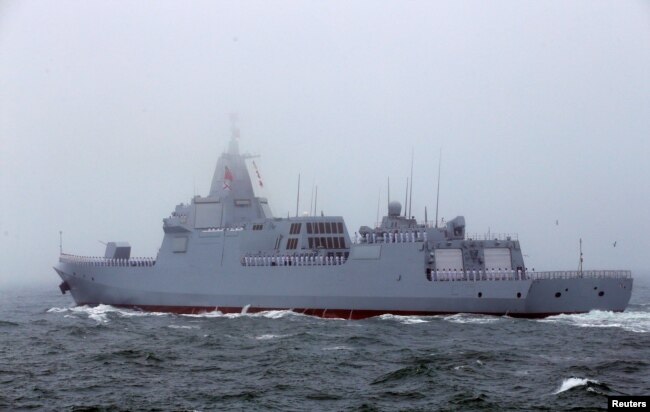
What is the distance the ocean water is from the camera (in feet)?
50.7

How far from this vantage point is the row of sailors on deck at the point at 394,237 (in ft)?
104

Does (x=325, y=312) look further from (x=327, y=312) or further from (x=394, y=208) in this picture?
(x=394, y=208)

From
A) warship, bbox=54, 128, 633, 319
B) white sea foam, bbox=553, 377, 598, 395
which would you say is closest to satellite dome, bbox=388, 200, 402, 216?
warship, bbox=54, 128, 633, 319

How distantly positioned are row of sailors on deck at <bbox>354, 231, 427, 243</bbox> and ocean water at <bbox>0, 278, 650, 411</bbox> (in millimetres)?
3889

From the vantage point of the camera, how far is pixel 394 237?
32312 millimetres

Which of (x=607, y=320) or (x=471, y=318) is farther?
(x=471, y=318)

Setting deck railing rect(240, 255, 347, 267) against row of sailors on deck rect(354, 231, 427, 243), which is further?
deck railing rect(240, 255, 347, 267)

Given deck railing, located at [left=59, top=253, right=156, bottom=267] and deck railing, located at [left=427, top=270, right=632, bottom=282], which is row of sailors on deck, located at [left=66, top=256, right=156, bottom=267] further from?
deck railing, located at [left=427, top=270, right=632, bottom=282]

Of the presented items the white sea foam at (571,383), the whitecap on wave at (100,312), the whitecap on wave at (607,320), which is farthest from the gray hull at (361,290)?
the white sea foam at (571,383)

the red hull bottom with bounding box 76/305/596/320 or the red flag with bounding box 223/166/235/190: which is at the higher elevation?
the red flag with bounding box 223/166/235/190

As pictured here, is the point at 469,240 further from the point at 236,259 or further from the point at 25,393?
the point at 25,393

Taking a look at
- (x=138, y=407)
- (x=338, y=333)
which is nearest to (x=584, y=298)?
(x=338, y=333)

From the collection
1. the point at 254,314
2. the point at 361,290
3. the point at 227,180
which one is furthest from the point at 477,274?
the point at 227,180

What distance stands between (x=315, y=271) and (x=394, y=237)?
4.02 metres
